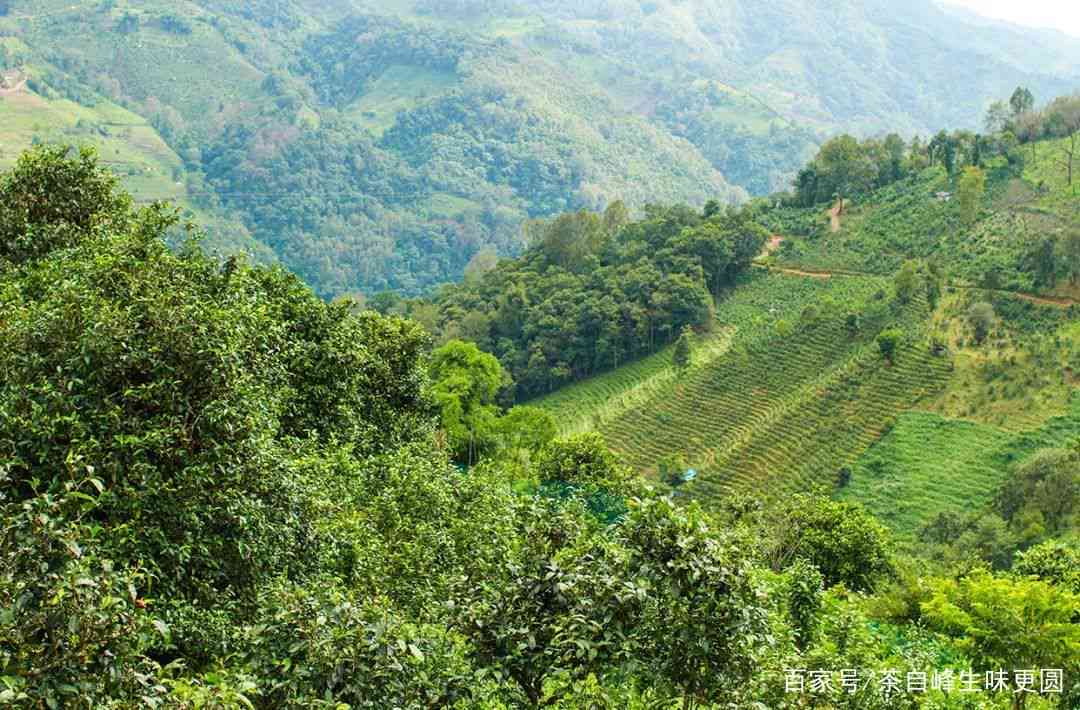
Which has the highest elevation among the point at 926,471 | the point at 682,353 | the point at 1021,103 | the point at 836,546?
the point at 1021,103

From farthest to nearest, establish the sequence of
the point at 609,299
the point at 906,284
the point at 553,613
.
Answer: the point at 609,299 → the point at 906,284 → the point at 553,613

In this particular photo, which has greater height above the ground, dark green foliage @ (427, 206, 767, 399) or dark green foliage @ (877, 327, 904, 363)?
dark green foliage @ (877, 327, 904, 363)

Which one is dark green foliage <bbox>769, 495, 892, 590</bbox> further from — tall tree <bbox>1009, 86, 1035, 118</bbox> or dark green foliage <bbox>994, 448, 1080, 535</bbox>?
tall tree <bbox>1009, 86, 1035, 118</bbox>

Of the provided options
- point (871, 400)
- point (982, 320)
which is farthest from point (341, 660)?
point (982, 320)

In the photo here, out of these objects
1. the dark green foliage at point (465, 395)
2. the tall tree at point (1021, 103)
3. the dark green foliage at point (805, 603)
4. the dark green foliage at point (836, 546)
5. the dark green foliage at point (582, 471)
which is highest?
the tall tree at point (1021, 103)

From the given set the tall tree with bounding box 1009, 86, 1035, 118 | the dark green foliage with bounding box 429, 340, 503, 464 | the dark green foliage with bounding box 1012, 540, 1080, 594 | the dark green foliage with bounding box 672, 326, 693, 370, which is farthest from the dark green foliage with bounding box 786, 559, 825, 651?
the tall tree with bounding box 1009, 86, 1035, 118

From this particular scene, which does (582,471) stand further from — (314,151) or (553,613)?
(314,151)

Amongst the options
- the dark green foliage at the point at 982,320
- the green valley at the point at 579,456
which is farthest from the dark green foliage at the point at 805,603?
the dark green foliage at the point at 982,320

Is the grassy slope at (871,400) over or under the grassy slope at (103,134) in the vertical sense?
over

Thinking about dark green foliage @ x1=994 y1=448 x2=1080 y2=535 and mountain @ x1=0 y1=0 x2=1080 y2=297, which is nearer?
dark green foliage @ x1=994 y1=448 x2=1080 y2=535

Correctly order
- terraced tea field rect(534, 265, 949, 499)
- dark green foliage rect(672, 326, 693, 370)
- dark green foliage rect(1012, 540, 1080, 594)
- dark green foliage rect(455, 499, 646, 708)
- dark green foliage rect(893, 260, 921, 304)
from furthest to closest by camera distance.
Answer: dark green foliage rect(672, 326, 693, 370), dark green foliage rect(893, 260, 921, 304), terraced tea field rect(534, 265, 949, 499), dark green foliage rect(1012, 540, 1080, 594), dark green foliage rect(455, 499, 646, 708)

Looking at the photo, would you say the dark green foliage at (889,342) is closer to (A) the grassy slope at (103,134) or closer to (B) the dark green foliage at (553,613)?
(B) the dark green foliage at (553,613)

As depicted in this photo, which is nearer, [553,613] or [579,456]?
[553,613]

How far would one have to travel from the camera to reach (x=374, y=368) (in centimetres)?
2112
